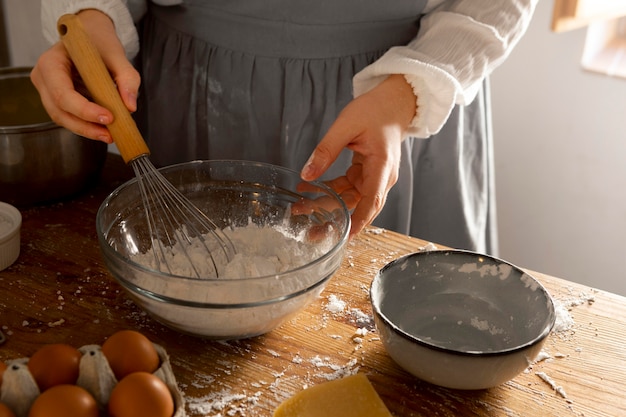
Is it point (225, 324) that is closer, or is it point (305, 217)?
point (225, 324)

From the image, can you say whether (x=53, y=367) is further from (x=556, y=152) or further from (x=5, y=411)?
(x=556, y=152)

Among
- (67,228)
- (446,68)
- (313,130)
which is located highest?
(446,68)

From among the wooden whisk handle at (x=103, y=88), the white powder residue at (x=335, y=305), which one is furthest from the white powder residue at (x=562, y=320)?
the wooden whisk handle at (x=103, y=88)

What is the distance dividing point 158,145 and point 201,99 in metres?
0.13

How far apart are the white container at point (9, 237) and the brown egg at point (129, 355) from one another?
29 cm

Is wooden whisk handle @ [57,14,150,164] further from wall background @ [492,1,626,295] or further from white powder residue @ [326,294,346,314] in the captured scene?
wall background @ [492,1,626,295]

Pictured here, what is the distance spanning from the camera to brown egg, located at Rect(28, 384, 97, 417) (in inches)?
21.2

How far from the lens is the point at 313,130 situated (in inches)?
42.0

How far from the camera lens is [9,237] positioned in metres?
0.84

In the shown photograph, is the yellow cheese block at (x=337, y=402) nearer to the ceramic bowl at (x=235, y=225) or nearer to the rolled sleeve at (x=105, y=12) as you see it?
the ceramic bowl at (x=235, y=225)

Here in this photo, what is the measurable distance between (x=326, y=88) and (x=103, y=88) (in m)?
0.37

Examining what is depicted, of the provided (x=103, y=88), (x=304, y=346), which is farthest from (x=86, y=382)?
(x=103, y=88)

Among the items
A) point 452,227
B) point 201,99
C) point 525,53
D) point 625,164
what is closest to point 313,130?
point 201,99

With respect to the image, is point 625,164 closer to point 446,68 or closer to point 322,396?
point 446,68
